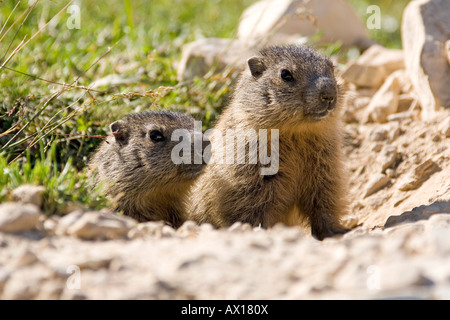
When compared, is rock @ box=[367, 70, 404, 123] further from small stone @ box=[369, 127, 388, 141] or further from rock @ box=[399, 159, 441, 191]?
rock @ box=[399, 159, 441, 191]

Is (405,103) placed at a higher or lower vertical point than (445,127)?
lower

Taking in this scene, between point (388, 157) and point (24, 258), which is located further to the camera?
point (388, 157)

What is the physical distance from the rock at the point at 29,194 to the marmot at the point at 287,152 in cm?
201

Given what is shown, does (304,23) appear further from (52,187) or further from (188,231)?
(52,187)

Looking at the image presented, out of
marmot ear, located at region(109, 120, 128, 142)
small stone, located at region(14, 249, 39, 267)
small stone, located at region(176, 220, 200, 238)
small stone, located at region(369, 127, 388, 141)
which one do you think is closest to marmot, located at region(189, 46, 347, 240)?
marmot ear, located at region(109, 120, 128, 142)

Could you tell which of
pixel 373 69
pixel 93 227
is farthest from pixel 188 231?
pixel 373 69

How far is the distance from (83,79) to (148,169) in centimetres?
256

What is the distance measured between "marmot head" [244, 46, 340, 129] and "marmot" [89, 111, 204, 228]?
803mm

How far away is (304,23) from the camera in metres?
9.16

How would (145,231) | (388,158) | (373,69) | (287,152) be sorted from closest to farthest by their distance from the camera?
(145,231), (287,152), (388,158), (373,69)

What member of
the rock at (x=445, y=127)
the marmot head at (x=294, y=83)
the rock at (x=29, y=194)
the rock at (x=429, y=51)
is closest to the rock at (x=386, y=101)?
the rock at (x=429, y=51)

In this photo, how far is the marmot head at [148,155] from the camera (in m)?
5.63

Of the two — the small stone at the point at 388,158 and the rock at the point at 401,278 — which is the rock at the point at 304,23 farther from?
the rock at the point at 401,278
